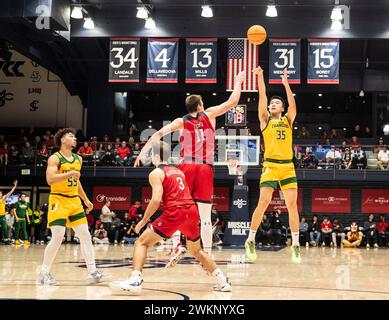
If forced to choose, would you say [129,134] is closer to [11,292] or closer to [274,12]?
[274,12]

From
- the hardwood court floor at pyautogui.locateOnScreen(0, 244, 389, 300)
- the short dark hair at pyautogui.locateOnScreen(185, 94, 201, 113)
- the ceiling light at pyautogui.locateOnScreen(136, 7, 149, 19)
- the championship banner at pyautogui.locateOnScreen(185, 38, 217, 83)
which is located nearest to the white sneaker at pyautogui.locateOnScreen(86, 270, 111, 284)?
the hardwood court floor at pyautogui.locateOnScreen(0, 244, 389, 300)

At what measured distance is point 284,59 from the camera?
19.7 metres

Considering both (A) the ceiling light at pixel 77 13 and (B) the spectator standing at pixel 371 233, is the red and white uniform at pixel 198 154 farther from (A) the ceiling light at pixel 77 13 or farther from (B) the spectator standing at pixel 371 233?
(B) the spectator standing at pixel 371 233

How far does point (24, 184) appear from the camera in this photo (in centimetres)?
2694

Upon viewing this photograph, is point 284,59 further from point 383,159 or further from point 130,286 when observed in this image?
point 130,286

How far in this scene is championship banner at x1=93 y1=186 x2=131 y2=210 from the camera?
25703mm

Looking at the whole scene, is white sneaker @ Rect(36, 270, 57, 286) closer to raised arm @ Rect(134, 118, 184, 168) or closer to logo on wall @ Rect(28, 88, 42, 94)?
raised arm @ Rect(134, 118, 184, 168)

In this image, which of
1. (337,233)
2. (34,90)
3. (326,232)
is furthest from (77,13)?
(337,233)

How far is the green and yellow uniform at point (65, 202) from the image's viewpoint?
7.68 m

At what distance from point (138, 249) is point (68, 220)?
176cm

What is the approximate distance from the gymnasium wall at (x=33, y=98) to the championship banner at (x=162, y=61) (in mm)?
10690

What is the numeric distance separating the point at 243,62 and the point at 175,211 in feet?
45.1

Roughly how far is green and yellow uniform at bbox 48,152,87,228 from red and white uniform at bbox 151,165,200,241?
69.0 inches

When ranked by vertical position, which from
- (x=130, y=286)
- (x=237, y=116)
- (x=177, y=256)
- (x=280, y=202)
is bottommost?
(x=130, y=286)
